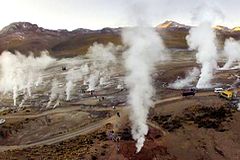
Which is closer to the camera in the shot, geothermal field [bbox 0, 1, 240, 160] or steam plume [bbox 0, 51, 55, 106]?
geothermal field [bbox 0, 1, 240, 160]

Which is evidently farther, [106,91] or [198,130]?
[106,91]

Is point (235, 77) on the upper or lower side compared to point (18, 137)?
upper

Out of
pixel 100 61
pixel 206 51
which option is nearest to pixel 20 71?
pixel 100 61

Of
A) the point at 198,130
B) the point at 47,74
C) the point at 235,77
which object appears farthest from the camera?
the point at 47,74

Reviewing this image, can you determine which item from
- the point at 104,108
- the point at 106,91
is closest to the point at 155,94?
the point at 104,108

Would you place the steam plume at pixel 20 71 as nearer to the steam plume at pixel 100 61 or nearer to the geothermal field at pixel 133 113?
the geothermal field at pixel 133 113

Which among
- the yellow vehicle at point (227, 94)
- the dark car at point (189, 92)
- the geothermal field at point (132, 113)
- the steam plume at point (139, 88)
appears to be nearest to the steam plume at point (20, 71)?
the geothermal field at point (132, 113)

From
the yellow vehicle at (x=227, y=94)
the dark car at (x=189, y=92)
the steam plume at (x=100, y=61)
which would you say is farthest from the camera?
the steam plume at (x=100, y=61)

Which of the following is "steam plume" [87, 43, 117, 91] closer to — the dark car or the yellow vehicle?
the dark car

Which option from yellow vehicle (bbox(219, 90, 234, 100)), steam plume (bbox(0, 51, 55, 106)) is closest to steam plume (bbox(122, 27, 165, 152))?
yellow vehicle (bbox(219, 90, 234, 100))

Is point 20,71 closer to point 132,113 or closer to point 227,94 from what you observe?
point 132,113

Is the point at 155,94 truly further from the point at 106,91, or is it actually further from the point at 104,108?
the point at 106,91
